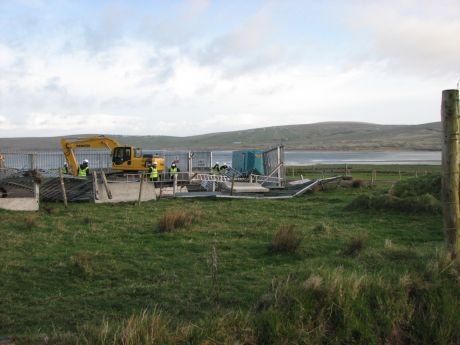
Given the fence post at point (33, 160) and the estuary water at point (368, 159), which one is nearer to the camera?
the fence post at point (33, 160)

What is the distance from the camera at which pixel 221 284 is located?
314 inches

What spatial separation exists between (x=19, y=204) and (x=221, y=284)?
12.7 meters

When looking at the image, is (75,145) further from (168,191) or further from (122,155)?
(168,191)

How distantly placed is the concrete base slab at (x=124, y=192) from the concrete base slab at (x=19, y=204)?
2621 millimetres

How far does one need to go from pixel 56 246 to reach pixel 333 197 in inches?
555

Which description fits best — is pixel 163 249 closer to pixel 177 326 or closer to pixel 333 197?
pixel 177 326

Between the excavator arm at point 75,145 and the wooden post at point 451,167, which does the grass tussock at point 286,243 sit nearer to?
the wooden post at point 451,167

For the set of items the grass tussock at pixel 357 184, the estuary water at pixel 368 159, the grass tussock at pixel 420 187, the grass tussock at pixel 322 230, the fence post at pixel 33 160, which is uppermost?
the fence post at pixel 33 160

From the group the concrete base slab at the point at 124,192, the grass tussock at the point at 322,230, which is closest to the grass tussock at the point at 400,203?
the grass tussock at the point at 322,230

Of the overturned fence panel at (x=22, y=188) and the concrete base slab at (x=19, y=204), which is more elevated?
the overturned fence panel at (x=22, y=188)

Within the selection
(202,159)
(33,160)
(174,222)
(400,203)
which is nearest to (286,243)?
(174,222)

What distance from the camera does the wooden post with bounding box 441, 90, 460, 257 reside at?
7.40 m

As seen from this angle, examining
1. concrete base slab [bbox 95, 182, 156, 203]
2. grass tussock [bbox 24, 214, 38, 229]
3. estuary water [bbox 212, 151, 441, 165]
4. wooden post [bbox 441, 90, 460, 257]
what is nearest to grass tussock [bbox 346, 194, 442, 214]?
concrete base slab [bbox 95, 182, 156, 203]

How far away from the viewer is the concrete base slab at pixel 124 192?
20953 millimetres
